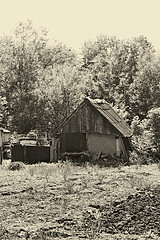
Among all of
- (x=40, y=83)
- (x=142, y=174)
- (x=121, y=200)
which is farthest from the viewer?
(x=40, y=83)

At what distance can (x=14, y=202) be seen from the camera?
14.0 m

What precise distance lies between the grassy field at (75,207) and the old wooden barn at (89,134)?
824cm

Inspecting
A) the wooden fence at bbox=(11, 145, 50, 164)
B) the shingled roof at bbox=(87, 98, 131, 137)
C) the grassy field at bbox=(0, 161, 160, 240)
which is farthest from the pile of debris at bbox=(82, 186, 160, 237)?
the wooden fence at bbox=(11, 145, 50, 164)

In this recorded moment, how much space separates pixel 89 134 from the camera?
27938mm

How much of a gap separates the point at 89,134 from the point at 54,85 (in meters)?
20.1

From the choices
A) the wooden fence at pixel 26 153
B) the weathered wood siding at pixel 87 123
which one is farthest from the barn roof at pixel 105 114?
the wooden fence at pixel 26 153

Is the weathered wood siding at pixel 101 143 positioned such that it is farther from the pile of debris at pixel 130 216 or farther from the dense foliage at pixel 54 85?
the dense foliage at pixel 54 85

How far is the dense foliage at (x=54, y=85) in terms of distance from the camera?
46.8 meters

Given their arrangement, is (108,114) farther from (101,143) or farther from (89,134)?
(101,143)

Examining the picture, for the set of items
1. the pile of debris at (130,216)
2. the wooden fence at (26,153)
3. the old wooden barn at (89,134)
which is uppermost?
the old wooden barn at (89,134)

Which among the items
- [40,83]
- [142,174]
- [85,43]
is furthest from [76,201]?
[85,43]

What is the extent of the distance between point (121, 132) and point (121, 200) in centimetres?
1353

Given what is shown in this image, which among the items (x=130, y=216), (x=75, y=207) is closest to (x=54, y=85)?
(x=75, y=207)

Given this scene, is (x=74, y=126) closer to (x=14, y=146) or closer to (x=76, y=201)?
(x=14, y=146)
